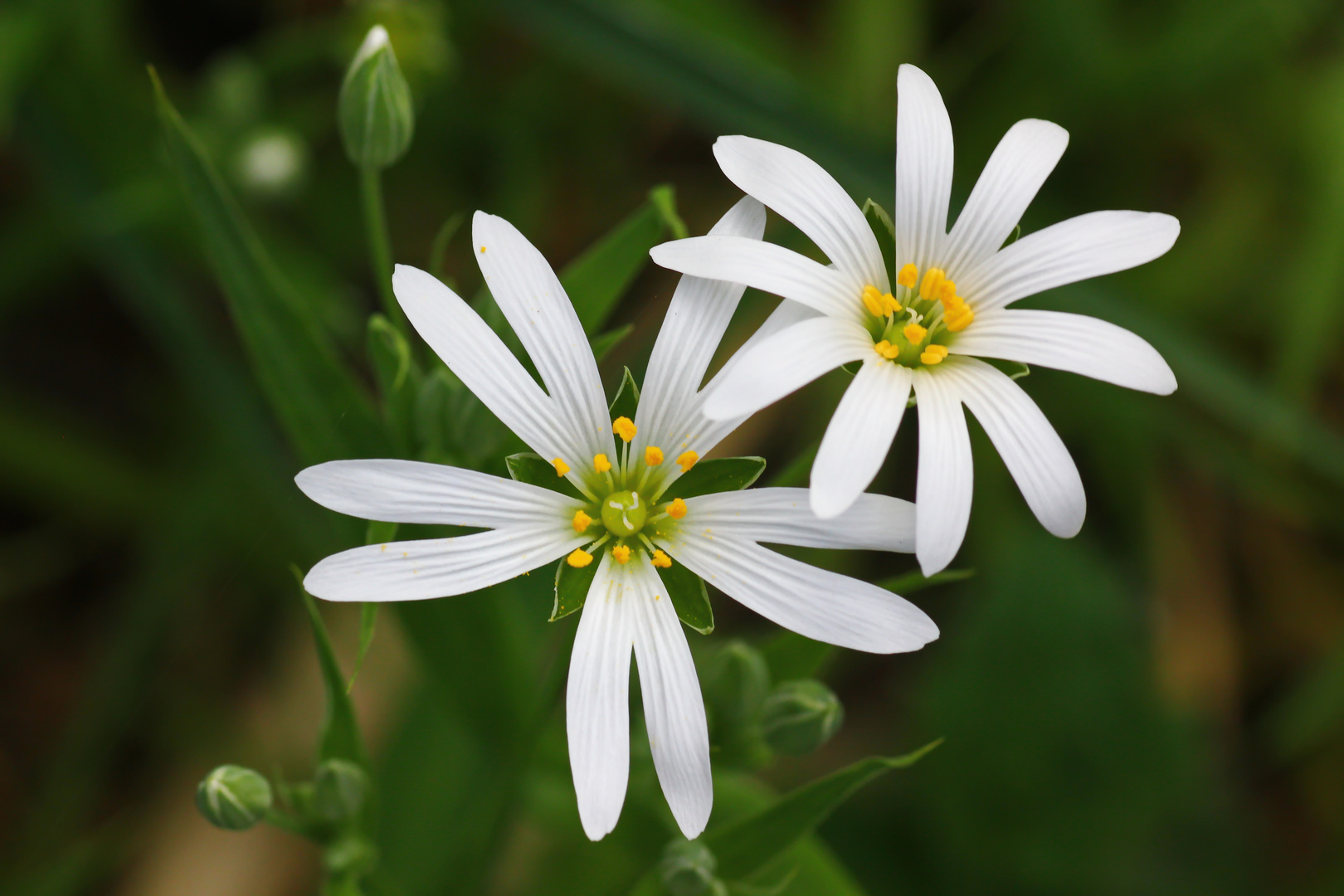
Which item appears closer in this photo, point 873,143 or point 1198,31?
point 873,143

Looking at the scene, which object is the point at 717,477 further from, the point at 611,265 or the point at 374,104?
the point at 374,104

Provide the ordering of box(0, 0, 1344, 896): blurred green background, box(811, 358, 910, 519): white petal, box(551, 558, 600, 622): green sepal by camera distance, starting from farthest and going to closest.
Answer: box(0, 0, 1344, 896): blurred green background < box(551, 558, 600, 622): green sepal < box(811, 358, 910, 519): white petal

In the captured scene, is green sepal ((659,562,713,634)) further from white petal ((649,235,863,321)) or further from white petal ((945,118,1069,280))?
white petal ((945,118,1069,280))

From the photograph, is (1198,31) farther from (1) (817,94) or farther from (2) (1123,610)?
(2) (1123,610)

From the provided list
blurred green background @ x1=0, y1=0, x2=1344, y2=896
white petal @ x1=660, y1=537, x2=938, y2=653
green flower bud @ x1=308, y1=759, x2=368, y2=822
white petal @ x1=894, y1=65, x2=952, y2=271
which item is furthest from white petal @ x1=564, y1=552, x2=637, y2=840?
blurred green background @ x1=0, y1=0, x2=1344, y2=896

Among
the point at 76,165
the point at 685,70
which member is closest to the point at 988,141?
the point at 685,70

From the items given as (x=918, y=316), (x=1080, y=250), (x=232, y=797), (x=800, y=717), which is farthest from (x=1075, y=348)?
(x=232, y=797)
